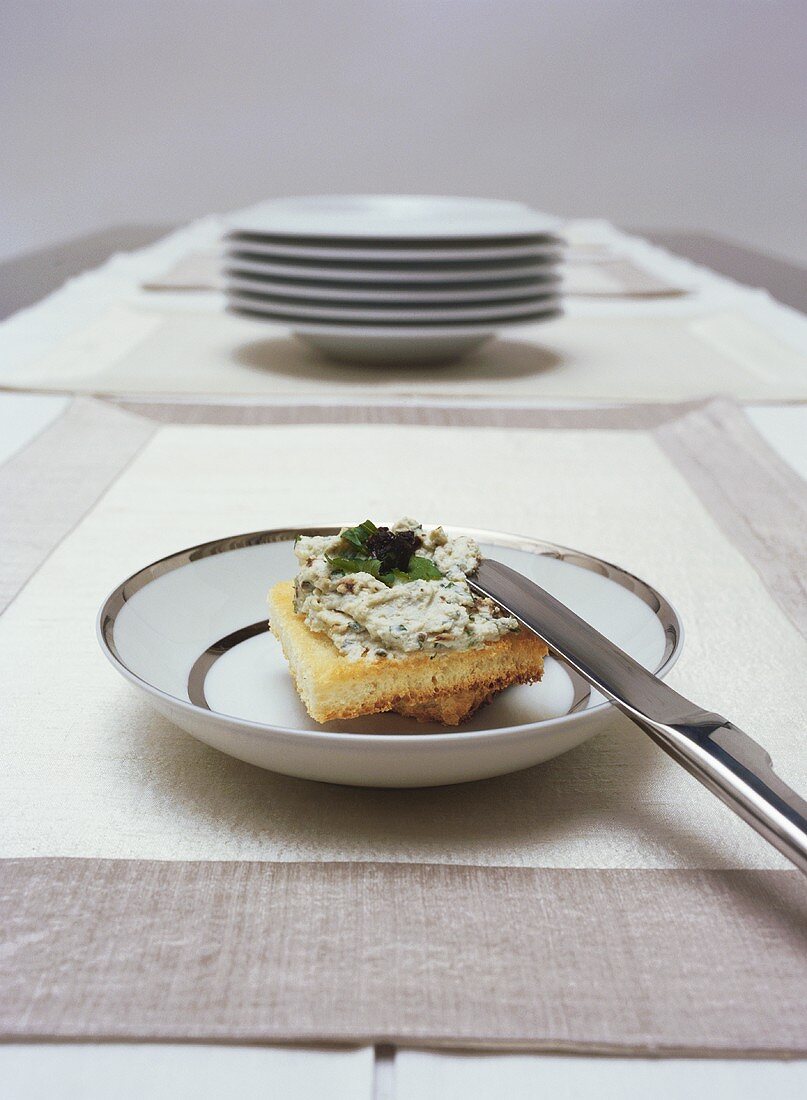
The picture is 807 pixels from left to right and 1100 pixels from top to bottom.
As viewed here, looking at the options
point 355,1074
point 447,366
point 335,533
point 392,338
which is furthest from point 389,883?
point 447,366

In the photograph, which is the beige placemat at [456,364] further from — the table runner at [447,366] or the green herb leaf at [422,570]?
the green herb leaf at [422,570]

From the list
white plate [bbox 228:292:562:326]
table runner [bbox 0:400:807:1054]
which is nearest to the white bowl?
white plate [bbox 228:292:562:326]

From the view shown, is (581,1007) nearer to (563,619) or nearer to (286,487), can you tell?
(563,619)

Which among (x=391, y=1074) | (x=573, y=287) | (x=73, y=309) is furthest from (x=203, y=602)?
(x=573, y=287)

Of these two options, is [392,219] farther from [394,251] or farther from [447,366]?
[447,366]

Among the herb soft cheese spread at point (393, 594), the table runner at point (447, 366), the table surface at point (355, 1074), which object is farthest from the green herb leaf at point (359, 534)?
the table runner at point (447, 366)

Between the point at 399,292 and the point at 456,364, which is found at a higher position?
the point at 399,292

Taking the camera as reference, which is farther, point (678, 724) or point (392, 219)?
point (392, 219)
